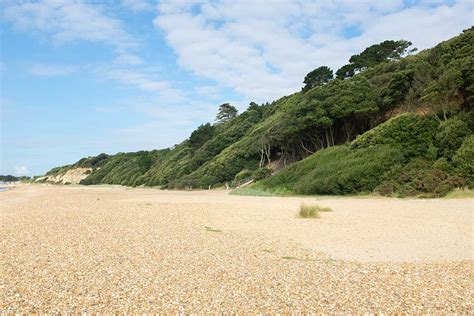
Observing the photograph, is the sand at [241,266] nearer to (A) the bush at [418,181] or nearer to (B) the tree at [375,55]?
(A) the bush at [418,181]

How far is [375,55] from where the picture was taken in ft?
174

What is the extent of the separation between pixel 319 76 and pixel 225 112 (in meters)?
39.4

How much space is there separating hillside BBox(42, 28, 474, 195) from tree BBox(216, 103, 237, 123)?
36.7 meters

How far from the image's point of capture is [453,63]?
24594 millimetres

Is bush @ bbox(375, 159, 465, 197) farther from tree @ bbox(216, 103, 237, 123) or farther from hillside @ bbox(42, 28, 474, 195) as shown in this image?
tree @ bbox(216, 103, 237, 123)

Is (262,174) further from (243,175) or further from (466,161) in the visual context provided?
(466,161)

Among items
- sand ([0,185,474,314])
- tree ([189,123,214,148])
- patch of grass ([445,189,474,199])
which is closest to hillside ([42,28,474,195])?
patch of grass ([445,189,474,199])

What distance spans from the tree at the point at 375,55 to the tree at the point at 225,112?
39.6m

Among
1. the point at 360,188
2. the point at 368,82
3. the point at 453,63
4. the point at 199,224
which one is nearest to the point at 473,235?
the point at 199,224

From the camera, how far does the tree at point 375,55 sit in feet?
169

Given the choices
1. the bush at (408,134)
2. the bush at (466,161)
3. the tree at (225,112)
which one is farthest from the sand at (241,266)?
the tree at (225,112)

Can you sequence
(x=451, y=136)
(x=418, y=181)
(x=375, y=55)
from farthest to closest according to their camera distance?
(x=375, y=55)
(x=451, y=136)
(x=418, y=181)

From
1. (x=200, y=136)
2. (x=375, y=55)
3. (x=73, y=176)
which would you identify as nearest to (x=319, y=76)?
(x=375, y=55)

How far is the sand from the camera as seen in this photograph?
501 centimetres
